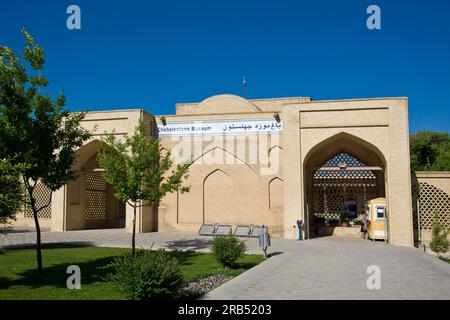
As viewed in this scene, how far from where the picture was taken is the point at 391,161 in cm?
1575

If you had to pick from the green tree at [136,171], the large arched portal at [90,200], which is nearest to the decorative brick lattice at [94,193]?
the large arched portal at [90,200]

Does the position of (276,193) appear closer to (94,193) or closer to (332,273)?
(332,273)

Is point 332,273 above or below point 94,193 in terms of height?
below

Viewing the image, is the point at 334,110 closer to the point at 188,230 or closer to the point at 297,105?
the point at 297,105

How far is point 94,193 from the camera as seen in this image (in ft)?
72.4

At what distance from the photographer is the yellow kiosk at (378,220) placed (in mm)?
16078

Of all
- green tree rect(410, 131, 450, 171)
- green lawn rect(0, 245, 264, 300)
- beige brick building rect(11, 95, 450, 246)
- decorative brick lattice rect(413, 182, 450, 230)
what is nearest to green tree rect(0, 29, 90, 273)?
green lawn rect(0, 245, 264, 300)

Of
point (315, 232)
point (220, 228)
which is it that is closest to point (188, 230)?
point (220, 228)

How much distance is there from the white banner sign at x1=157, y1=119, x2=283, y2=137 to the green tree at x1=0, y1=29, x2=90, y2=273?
9182 mm

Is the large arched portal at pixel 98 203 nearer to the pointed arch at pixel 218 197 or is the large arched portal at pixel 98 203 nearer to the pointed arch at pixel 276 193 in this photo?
the pointed arch at pixel 218 197

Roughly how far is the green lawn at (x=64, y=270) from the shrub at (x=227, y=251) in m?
0.23

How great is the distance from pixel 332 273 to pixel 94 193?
53.9 ft

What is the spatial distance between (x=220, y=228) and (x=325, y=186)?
625 cm

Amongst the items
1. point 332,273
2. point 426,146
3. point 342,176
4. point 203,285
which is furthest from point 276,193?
point 426,146
